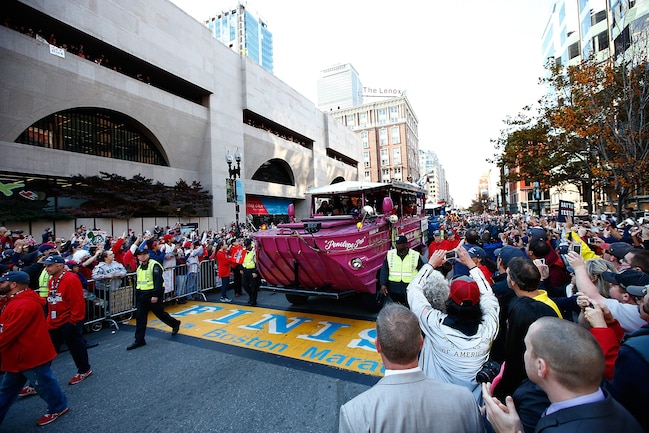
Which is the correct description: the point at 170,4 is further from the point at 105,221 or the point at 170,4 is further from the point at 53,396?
the point at 53,396

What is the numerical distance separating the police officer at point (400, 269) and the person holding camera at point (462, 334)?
254 centimetres

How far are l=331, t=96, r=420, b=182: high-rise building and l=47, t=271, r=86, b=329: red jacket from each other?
192ft

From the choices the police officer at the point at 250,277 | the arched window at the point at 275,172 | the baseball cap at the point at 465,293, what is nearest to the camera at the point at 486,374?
the baseball cap at the point at 465,293

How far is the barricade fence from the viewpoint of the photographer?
615cm

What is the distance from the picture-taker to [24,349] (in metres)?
3.12

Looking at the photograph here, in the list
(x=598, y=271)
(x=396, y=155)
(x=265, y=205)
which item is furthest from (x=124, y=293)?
(x=396, y=155)

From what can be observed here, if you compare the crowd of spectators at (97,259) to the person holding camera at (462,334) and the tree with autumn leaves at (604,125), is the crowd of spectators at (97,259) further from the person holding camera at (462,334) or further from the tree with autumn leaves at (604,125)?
Answer: the tree with autumn leaves at (604,125)

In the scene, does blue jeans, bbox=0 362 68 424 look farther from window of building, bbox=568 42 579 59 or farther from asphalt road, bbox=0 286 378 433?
window of building, bbox=568 42 579 59

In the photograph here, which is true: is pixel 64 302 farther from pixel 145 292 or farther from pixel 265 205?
pixel 265 205

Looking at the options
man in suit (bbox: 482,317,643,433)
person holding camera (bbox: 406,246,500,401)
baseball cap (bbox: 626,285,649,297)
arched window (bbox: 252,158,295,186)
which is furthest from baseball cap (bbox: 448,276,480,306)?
arched window (bbox: 252,158,295,186)

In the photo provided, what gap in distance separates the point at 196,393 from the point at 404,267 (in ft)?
11.2

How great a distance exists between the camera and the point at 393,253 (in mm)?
5051

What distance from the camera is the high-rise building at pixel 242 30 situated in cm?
9088

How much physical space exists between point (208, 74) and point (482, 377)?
22.2 meters
